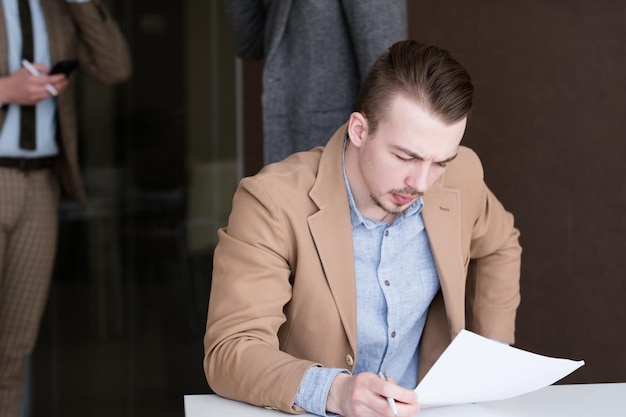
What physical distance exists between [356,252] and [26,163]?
5.42ft

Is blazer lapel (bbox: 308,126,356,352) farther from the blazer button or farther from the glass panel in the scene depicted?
the glass panel

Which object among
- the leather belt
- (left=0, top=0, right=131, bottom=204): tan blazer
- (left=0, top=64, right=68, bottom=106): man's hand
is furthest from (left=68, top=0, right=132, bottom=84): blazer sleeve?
the leather belt

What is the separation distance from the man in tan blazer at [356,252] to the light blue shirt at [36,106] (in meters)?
1.49

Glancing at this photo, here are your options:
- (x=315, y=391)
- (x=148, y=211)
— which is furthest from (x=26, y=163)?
(x=315, y=391)

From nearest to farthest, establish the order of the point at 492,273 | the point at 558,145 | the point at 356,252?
1. the point at 356,252
2. the point at 492,273
3. the point at 558,145

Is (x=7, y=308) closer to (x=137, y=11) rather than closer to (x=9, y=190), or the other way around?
(x=9, y=190)

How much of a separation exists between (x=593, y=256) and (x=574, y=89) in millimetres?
661

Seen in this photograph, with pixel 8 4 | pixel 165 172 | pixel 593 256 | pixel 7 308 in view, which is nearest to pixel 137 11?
pixel 165 172

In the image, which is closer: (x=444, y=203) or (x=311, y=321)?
(x=311, y=321)

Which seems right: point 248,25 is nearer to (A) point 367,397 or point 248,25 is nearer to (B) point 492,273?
(B) point 492,273

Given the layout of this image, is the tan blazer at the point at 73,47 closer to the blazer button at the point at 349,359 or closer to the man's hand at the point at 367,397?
the blazer button at the point at 349,359

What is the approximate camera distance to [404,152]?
2.19 m

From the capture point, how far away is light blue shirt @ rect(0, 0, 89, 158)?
3.50 meters

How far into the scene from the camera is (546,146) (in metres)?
4.12
